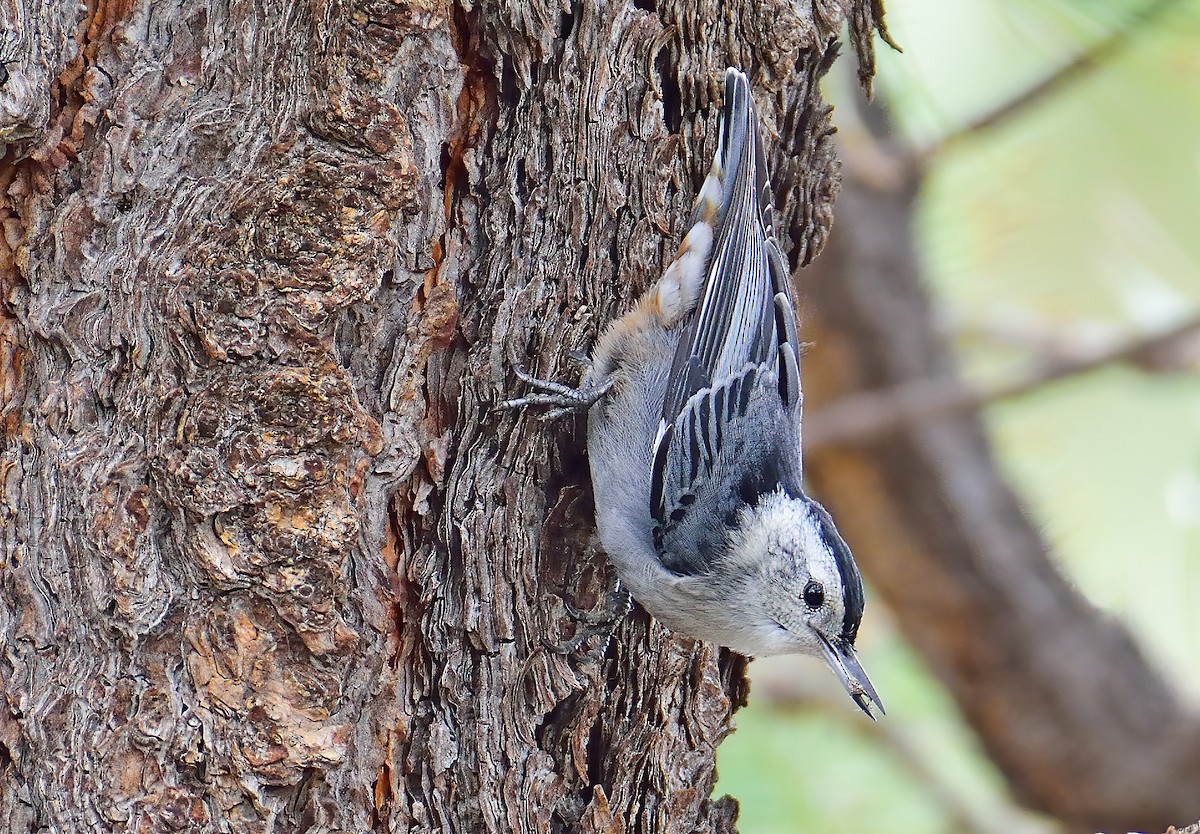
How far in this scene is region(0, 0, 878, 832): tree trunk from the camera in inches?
60.4

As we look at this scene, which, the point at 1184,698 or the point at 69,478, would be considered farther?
the point at 1184,698

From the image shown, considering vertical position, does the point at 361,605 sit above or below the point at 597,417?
below

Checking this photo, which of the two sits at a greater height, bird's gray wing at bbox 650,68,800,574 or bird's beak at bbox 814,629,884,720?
bird's gray wing at bbox 650,68,800,574

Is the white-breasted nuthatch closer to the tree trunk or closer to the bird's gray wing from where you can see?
the bird's gray wing

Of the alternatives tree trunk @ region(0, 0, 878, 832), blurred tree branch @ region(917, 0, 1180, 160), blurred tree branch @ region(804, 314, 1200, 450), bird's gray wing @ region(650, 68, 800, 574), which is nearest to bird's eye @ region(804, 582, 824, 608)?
bird's gray wing @ region(650, 68, 800, 574)

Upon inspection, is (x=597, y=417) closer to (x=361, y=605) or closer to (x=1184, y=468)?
(x=361, y=605)

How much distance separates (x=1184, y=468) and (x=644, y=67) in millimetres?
1654

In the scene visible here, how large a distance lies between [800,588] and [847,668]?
0.16m

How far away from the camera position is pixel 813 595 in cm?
200

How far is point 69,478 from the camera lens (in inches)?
60.7

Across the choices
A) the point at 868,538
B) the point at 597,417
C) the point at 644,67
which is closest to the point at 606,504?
the point at 597,417

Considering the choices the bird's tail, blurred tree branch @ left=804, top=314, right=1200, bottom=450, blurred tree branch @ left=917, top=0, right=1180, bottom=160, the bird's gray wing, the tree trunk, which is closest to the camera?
the tree trunk

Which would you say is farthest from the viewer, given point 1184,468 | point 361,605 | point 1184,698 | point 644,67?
point 1184,698

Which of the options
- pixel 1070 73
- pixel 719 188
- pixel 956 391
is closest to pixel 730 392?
pixel 719 188
